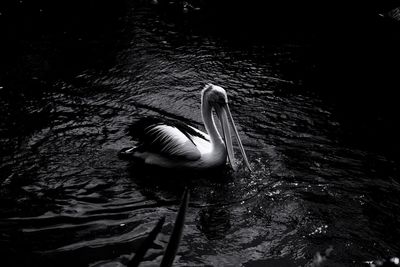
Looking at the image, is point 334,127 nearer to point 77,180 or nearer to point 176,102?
point 176,102

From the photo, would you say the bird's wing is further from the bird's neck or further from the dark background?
the dark background

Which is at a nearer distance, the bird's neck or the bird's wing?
the bird's wing

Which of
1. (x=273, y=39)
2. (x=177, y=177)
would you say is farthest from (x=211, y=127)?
(x=273, y=39)

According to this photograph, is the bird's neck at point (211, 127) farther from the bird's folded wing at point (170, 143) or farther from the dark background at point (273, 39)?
the dark background at point (273, 39)

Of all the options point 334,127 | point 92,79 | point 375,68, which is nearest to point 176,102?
→ point 92,79

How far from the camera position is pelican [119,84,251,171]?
5.04 m

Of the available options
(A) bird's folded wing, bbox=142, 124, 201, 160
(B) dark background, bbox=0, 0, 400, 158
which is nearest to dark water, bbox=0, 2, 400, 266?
(B) dark background, bbox=0, 0, 400, 158

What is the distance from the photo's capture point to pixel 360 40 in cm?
898

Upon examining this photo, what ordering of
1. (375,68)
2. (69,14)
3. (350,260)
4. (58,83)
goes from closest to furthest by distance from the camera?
(350,260)
(58,83)
(375,68)
(69,14)

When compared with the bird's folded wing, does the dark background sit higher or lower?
higher

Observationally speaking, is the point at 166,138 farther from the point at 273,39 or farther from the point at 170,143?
the point at 273,39

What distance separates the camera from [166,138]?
507 cm

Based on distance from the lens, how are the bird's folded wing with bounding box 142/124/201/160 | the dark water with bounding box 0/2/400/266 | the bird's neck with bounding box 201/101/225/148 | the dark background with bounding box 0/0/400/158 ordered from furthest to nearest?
the dark background with bounding box 0/0/400/158 → the bird's neck with bounding box 201/101/225/148 → the bird's folded wing with bounding box 142/124/201/160 → the dark water with bounding box 0/2/400/266

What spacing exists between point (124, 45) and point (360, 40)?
4.12 m
